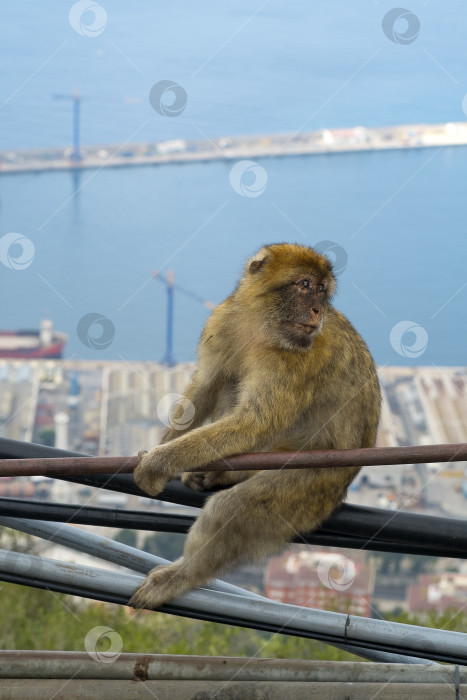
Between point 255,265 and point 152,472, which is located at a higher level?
point 255,265

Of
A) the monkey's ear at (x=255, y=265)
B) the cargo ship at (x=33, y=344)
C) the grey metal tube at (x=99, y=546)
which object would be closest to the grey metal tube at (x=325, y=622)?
the grey metal tube at (x=99, y=546)

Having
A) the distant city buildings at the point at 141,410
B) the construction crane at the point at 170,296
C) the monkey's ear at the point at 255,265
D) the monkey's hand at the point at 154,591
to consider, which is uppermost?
the construction crane at the point at 170,296

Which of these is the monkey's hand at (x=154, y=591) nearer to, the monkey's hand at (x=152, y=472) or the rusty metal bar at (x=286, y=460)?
the monkey's hand at (x=152, y=472)

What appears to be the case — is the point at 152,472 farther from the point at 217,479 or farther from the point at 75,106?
the point at 75,106

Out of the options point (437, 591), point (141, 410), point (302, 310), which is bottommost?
point (302, 310)

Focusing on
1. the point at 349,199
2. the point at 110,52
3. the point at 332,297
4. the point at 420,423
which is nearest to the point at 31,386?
the point at 420,423

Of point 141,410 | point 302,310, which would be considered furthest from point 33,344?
point 302,310
